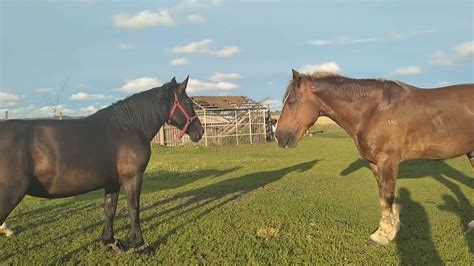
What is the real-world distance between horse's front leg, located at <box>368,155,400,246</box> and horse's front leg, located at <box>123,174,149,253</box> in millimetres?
3334

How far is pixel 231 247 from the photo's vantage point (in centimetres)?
581

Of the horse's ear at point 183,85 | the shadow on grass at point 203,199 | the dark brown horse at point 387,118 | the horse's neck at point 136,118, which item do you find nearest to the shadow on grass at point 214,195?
the shadow on grass at point 203,199

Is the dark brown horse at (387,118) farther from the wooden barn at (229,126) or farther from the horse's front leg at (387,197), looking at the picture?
the wooden barn at (229,126)

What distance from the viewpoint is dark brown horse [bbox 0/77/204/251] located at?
463 centimetres

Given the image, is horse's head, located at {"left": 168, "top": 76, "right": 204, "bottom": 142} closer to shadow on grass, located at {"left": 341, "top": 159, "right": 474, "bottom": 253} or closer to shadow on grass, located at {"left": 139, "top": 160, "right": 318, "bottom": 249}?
shadow on grass, located at {"left": 139, "top": 160, "right": 318, "bottom": 249}

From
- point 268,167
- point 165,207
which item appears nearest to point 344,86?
point 165,207

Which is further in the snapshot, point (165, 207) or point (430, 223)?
point (165, 207)

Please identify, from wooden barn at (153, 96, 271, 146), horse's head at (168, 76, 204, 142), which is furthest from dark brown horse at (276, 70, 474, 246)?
wooden barn at (153, 96, 271, 146)

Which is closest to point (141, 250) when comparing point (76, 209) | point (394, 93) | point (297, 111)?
point (297, 111)

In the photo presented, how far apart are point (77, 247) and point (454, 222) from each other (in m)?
6.29

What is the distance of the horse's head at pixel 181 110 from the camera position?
609 centimetres

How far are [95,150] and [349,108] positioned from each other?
3769mm

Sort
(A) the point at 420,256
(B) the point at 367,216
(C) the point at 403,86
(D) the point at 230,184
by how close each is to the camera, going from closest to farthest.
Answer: (A) the point at 420,256 → (C) the point at 403,86 → (B) the point at 367,216 → (D) the point at 230,184

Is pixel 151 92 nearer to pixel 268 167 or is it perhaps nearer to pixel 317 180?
pixel 317 180
